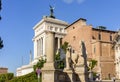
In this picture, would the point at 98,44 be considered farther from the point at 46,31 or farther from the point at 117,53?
the point at 46,31

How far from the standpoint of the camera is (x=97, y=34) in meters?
74.1

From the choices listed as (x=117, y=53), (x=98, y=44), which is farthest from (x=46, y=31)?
(x=117, y=53)

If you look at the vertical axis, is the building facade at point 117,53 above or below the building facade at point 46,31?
below

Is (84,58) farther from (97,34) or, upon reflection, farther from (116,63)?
(97,34)

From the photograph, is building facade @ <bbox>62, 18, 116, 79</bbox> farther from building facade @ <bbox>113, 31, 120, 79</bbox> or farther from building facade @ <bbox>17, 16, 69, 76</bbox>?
building facade @ <bbox>17, 16, 69, 76</bbox>

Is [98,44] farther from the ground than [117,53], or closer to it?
farther from the ground

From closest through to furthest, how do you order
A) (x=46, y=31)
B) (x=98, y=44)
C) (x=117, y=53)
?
(x=117, y=53) < (x=98, y=44) < (x=46, y=31)

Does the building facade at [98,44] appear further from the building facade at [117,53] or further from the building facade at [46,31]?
the building facade at [46,31]

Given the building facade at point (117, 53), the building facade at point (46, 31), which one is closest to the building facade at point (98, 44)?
the building facade at point (117, 53)

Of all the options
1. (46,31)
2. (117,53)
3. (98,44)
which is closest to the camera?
(117,53)

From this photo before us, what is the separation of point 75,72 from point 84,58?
5.47 feet

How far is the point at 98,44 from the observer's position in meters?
68.3

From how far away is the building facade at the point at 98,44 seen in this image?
67.1m

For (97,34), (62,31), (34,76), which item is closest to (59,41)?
(62,31)
